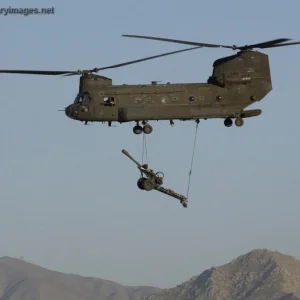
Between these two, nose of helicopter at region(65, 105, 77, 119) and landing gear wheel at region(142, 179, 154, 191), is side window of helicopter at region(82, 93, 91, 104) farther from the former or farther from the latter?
landing gear wheel at region(142, 179, 154, 191)

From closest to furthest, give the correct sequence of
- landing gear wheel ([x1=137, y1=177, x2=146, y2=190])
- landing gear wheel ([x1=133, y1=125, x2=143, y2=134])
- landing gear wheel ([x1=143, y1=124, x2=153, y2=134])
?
1. landing gear wheel ([x1=143, y1=124, x2=153, y2=134])
2. landing gear wheel ([x1=133, y1=125, x2=143, y2=134])
3. landing gear wheel ([x1=137, y1=177, x2=146, y2=190])

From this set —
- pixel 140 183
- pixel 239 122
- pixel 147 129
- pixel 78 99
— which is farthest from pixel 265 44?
pixel 78 99

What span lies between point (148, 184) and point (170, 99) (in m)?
7.95

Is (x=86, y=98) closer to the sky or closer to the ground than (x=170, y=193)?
closer to the sky

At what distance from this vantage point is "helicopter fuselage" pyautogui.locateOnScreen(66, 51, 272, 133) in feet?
287

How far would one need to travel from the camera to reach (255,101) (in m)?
90.2

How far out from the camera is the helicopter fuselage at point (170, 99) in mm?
87438

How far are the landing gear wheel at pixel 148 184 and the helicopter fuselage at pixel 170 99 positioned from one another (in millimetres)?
5441

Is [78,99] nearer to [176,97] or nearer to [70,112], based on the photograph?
[70,112]

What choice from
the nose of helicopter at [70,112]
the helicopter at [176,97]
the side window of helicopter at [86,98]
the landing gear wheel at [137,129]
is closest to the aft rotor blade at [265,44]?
the helicopter at [176,97]

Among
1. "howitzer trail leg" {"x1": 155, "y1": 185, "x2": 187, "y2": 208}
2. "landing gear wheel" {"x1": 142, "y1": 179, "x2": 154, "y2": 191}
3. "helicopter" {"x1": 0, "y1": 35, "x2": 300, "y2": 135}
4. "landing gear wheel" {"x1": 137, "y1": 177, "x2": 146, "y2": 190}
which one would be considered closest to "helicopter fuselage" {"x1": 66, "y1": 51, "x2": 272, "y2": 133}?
"helicopter" {"x1": 0, "y1": 35, "x2": 300, "y2": 135}

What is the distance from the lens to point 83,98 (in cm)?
8862

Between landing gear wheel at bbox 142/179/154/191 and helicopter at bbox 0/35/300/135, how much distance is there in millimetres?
4470

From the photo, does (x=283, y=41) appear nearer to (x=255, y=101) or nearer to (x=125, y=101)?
(x=255, y=101)
